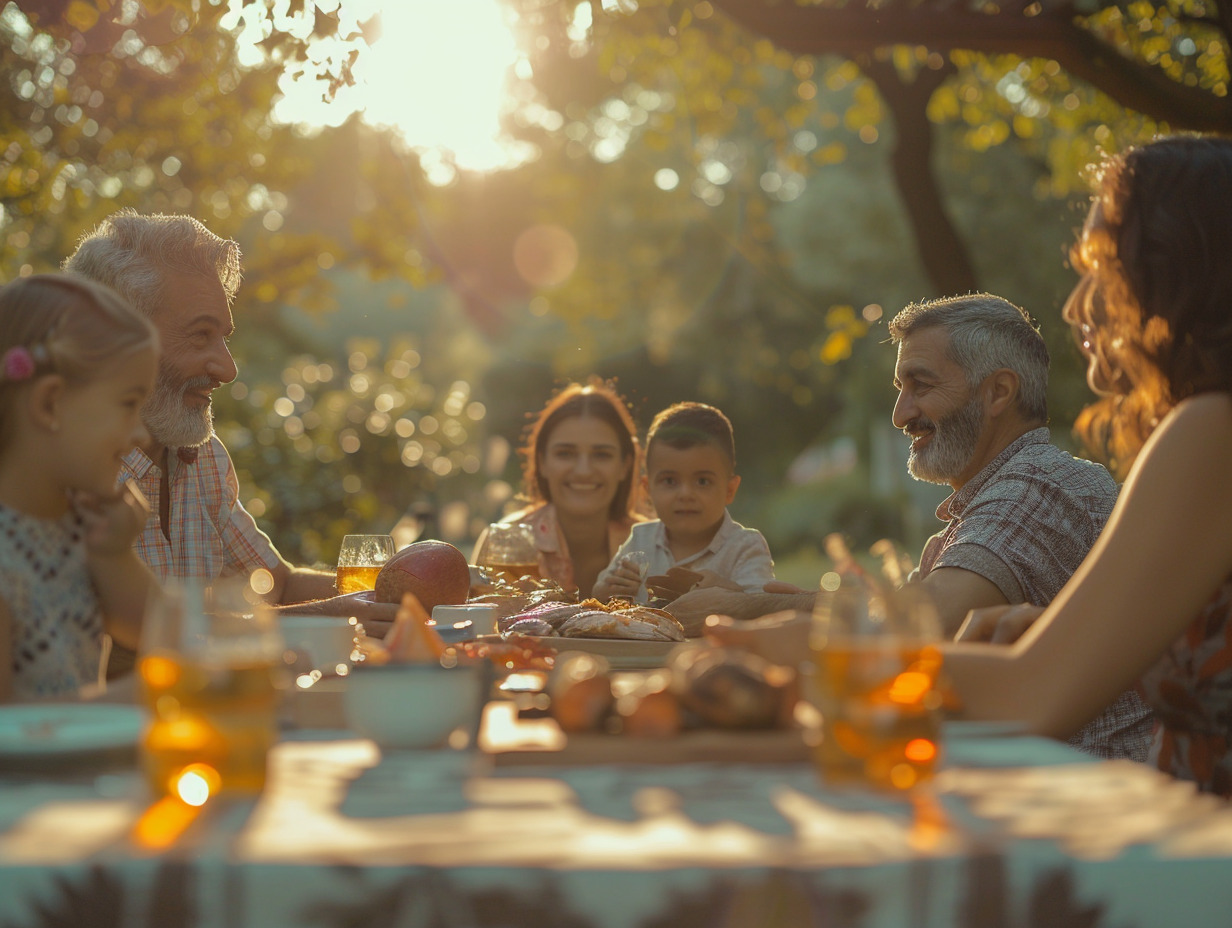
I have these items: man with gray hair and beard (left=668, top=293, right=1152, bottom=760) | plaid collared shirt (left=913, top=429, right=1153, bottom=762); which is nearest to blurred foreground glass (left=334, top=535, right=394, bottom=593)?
man with gray hair and beard (left=668, top=293, right=1152, bottom=760)

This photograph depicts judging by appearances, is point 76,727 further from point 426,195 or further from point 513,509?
point 426,195

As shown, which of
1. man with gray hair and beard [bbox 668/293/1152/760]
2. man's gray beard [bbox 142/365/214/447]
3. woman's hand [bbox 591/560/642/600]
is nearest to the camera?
man with gray hair and beard [bbox 668/293/1152/760]

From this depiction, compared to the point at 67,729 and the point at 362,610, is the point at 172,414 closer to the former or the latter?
the point at 362,610

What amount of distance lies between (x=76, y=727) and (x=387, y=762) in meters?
0.39

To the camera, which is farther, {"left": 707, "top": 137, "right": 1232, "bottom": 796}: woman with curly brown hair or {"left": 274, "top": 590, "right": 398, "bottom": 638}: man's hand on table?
{"left": 274, "top": 590, "right": 398, "bottom": 638}: man's hand on table

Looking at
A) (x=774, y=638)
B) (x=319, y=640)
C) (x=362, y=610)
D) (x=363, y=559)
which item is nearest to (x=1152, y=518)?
(x=774, y=638)

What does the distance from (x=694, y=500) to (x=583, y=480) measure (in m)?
0.73

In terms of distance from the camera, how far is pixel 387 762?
4.68 ft

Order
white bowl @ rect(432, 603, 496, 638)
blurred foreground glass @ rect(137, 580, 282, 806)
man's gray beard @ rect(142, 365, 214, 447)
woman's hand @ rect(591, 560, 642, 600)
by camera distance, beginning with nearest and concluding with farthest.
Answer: blurred foreground glass @ rect(137, 580, 282, 806), white bowl @ rect(432, 603, 496, 638), man's gray beard @ rect(142, 365, 214, 447), woman's hand @ rect(591, 560, 642, 600)

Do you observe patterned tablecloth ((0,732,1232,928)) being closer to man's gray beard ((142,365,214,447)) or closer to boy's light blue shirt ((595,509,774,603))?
man's gray beard ((142,365,214,447))

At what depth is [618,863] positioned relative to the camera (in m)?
1.03

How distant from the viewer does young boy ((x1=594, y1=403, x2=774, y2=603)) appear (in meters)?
5.06

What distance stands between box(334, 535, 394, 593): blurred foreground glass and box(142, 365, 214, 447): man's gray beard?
659 mm

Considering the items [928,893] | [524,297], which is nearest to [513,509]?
[928,893]
